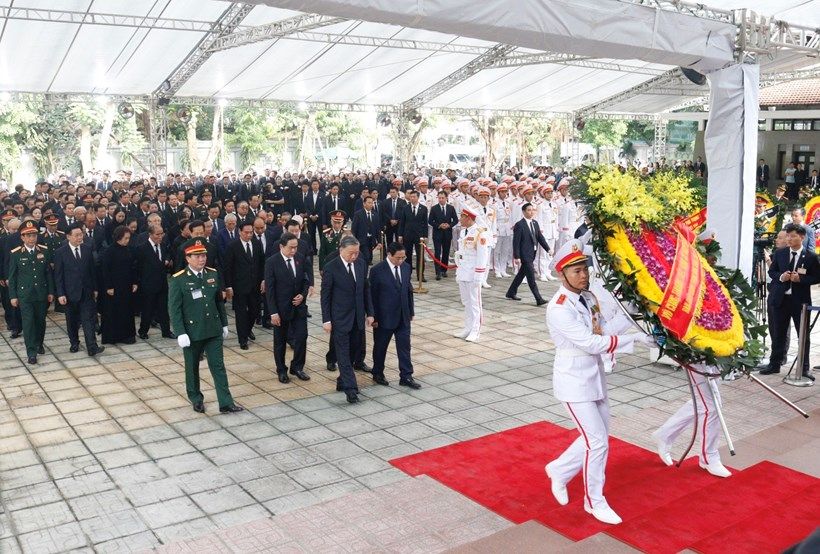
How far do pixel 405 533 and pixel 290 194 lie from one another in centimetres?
1593

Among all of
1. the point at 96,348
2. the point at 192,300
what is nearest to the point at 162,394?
the point at 192,300

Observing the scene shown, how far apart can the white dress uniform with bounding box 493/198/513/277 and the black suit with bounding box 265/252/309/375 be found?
7784mm

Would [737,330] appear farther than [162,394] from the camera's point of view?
No

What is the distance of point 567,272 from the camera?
199 inches

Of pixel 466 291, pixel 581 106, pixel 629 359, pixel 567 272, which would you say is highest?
pixel 581 106

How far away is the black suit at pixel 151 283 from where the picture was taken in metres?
10.4

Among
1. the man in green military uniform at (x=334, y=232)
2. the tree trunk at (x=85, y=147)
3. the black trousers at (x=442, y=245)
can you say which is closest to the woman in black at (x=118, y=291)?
the man in green military uniform at (x=334, y=232)

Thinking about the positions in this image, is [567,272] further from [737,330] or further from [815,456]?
[815,456]

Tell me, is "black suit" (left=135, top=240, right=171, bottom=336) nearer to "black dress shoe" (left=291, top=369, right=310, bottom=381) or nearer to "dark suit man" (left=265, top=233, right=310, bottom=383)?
"dark suit man" (left=265, top=233, right=310, bottom=383)

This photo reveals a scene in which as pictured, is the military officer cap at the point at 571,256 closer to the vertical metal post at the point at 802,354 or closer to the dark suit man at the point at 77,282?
the vertical metal post at the point at 802,354

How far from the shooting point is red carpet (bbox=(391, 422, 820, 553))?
183 inches

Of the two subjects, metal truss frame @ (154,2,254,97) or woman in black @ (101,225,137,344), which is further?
Answer: metal truss frame @ (154,2,254,97)

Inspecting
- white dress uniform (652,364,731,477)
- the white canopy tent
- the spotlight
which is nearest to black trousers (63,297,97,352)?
the white canopy tent

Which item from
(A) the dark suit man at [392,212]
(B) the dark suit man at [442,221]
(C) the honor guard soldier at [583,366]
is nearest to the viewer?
(C) the honor guard soldier at [583,366]
